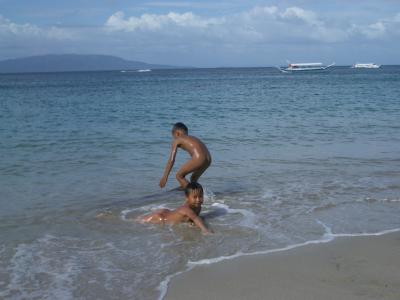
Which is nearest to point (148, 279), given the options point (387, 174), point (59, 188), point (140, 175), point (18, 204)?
point (18, 204)

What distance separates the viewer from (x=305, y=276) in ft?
18.1

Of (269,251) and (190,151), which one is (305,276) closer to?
(269,251)

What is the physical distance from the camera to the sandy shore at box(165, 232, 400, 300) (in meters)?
5.08

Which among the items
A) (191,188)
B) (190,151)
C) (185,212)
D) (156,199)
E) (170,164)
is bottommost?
(156,199)

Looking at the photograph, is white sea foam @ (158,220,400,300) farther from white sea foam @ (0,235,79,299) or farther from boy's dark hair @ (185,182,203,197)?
boy's dark hair @ (185,182,203,197)

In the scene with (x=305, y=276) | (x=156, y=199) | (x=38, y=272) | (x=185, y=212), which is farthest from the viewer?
(x=156, y=199)

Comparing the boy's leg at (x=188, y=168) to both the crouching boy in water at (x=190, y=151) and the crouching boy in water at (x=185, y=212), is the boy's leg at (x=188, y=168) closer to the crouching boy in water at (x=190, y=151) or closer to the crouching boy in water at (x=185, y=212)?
the crouching boy in water at (x=190, y=151)

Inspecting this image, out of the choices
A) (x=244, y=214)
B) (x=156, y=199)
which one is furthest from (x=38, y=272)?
(x=156, y=199)

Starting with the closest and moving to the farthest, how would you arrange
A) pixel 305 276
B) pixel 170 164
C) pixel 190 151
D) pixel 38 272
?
pixel 305 276 < pixel 38 272 < pixel 170 164 < pixel 190 151

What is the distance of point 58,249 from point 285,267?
2.77 m

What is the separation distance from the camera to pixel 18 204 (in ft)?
29.7

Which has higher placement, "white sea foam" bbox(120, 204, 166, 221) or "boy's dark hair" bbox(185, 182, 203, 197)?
"boy's dark hair" bbox(185, 182, 203, 197)

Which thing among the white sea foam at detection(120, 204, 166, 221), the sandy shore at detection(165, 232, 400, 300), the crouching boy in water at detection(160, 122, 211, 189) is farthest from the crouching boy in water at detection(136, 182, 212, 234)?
the sandy shore at detection(165, 232, 400, 300)

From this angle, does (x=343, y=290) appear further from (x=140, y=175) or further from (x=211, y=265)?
(x=140, y=175)
